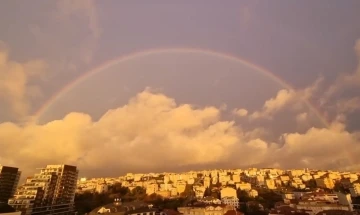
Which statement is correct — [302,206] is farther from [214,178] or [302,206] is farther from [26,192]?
[214,178]

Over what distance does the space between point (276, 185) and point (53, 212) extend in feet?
172

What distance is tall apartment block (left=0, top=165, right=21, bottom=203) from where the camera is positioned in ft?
168

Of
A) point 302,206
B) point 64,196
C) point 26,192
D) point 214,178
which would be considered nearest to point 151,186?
point 214,178

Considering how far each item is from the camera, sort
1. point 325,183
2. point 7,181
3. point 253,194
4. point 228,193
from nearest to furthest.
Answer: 1. point 228,193
2. point 7,181
3. point 253,194
4. point 325,183

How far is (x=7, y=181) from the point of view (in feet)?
172

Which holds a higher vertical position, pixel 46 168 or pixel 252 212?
pixel 46 168

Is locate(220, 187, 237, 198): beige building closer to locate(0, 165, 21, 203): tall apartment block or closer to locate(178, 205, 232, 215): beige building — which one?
locate(178, 205, 232, 215): beige building

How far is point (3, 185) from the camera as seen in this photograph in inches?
2024

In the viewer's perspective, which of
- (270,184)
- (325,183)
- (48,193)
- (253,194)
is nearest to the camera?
(48,193)

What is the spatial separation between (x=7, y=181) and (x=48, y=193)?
1530 cm

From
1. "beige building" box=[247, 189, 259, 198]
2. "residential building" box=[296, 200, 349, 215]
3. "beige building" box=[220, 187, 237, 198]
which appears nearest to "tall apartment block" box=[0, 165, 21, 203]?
"beige building" box=[220, 187, 237, 198]

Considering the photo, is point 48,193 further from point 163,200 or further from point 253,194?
point 253,194

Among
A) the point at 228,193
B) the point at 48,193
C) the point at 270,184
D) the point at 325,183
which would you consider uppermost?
the point at 270,184

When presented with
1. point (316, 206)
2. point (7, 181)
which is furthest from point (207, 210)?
point (7, 181)
